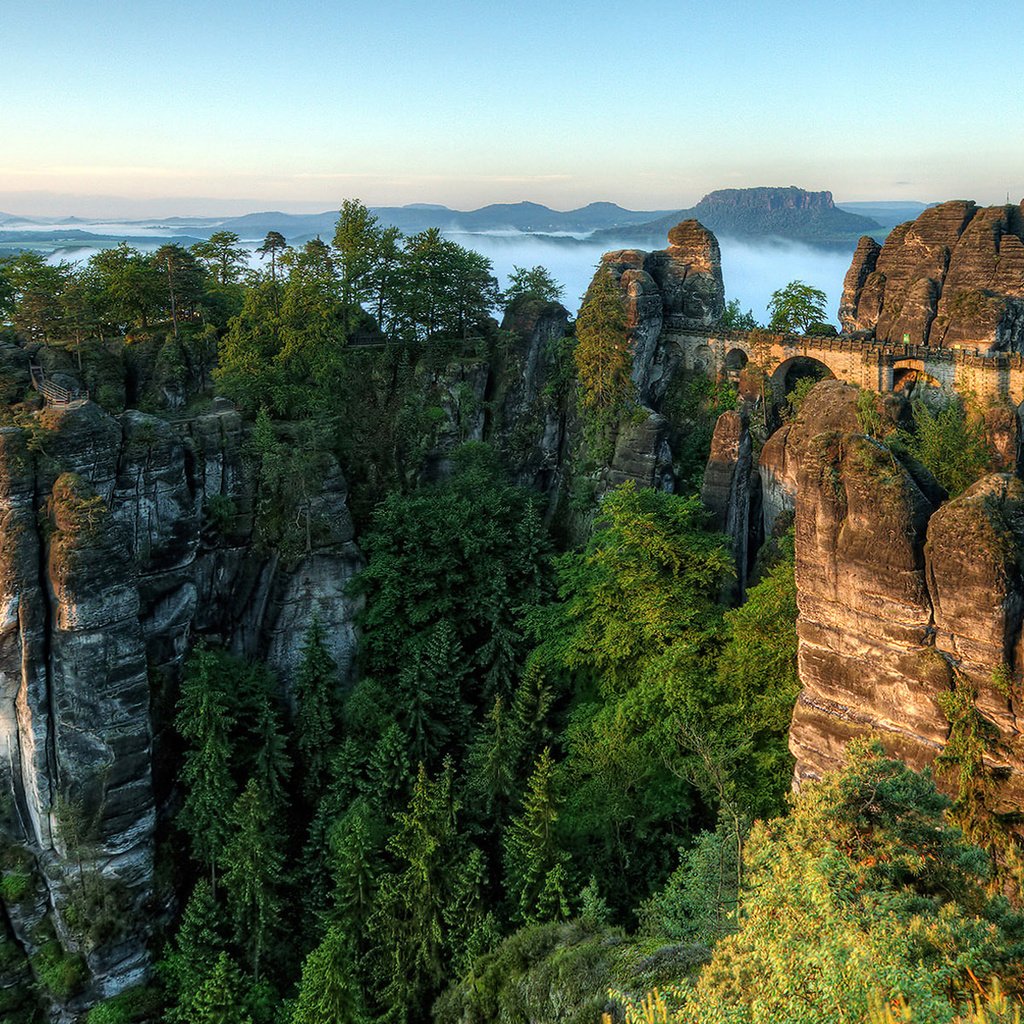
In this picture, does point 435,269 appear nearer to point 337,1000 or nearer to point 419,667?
point 419,667

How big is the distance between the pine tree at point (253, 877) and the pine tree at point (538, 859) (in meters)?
6.73

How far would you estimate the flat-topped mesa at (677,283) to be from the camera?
41719mm

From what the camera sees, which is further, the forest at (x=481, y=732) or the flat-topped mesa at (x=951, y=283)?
the flat-topped mesa at (x=951, y=283)

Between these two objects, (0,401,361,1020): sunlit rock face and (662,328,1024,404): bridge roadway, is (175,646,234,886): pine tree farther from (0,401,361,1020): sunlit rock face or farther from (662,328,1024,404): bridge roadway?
(662,328,1024,404): bridge roadway

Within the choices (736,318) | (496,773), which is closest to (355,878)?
(496,773)

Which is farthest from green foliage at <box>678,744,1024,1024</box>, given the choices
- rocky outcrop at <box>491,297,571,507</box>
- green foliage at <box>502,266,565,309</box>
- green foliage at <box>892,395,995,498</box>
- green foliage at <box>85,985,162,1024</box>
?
green foliage at <box>502,266,565,309</box>

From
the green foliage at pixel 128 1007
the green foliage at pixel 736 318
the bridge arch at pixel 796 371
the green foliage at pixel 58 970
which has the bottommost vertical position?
the green foliage at pixel 128 1007

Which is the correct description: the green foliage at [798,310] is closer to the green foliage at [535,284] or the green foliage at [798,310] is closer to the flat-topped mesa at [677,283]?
the flat-topped mesa at [677,283]

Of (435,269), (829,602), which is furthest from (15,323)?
(829,602)

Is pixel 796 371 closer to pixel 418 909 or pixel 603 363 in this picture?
pixel 603 363

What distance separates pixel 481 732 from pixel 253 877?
8.45 m

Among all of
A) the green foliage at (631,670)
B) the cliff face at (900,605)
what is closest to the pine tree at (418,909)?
the green foliage at (631,670)

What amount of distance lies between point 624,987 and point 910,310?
36.1m

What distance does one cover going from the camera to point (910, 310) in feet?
133
